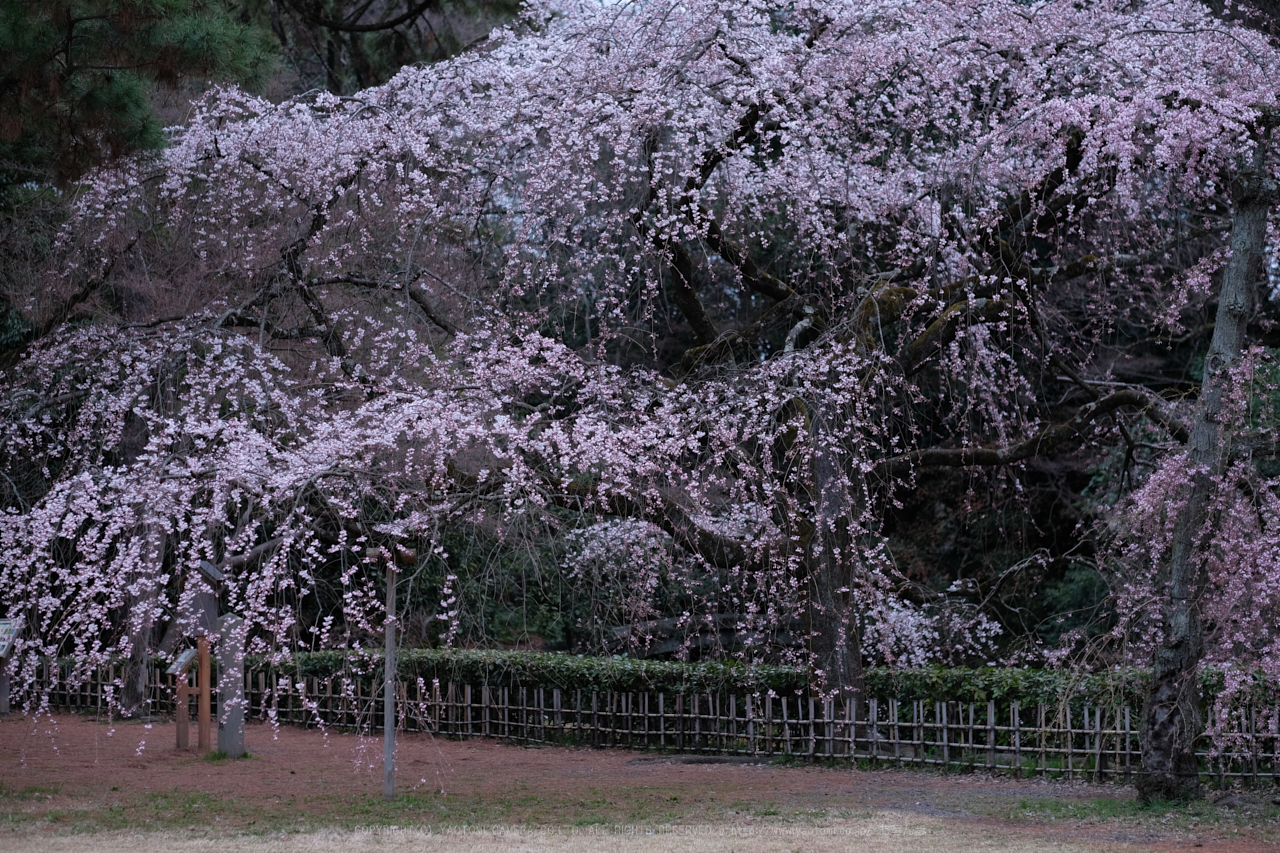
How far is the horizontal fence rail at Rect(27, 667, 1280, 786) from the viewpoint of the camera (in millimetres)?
6664

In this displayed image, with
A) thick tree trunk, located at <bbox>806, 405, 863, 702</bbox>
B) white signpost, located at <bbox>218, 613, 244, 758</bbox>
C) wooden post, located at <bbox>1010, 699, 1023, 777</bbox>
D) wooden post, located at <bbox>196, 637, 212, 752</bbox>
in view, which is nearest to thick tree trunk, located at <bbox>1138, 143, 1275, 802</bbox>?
wooden post, located at <bbox>1010, 699, 1023, 777</bbox>

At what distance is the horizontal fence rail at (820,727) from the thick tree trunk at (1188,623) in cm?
31

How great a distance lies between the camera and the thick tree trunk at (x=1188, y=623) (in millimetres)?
5902

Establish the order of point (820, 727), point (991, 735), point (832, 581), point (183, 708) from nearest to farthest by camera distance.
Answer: point (991, 735) < point (832, 581) < point (820, 727) < point (183, 708)

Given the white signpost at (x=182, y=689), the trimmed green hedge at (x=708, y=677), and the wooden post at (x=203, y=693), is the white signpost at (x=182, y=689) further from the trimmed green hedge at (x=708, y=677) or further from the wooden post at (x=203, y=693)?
the trimmed green hedge at (x=708, y=677)

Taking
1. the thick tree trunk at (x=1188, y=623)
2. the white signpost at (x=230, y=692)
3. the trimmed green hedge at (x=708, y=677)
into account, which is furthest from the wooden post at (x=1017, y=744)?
the white signpost at (x=230, y=692)

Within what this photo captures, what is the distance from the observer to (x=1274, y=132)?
6672 millimetres

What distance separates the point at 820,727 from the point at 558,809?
249 cm

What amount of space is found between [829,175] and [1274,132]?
2.71 metres

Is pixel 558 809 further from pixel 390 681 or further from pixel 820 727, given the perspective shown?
pixel 820 727

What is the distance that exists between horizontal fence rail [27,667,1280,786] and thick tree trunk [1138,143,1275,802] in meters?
0.31

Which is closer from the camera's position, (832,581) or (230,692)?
(832,581)

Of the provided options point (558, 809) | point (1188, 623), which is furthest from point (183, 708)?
point (1188, 623)

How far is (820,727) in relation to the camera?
7848 millimetres
